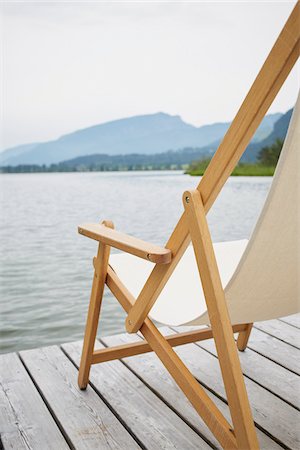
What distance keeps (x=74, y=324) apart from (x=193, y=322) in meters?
2.52

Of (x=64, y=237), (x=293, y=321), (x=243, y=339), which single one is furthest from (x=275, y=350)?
(x=64, y=237)

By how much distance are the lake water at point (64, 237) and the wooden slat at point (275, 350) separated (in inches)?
29.6

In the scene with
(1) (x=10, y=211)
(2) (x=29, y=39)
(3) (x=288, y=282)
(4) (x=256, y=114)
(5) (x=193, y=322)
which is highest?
(2) (x=29, y=39)

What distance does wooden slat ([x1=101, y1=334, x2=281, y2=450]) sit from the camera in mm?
1641

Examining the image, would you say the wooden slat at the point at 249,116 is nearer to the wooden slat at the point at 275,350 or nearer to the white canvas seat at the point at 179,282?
the white canvas seat at the point at 179,282

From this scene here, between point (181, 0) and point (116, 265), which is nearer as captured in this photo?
point (116, 265)

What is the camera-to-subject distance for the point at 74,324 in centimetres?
387

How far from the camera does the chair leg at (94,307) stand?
1.81 m

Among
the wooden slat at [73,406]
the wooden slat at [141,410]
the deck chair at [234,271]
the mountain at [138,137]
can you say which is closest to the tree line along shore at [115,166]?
the mountain at [138,137]

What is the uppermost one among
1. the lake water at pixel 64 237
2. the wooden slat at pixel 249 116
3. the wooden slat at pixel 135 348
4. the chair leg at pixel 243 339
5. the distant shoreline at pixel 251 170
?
the wooden slat at pixel 249 116

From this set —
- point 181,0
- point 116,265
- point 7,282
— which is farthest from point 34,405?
point 181,0

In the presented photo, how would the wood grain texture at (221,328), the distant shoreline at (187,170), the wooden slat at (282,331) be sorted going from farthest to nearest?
the distant shoreline at (187,170)
the wooden slat at (282,331)
the wood grain texture at (221,328)

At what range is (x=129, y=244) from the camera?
1432 mm

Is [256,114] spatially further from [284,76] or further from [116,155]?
[116,155]
